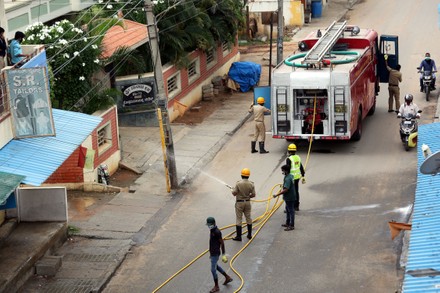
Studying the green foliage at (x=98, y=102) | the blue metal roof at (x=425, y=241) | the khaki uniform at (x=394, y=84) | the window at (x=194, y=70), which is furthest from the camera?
the window at (x=194, y=70)

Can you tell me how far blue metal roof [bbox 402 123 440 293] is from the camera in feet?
42.5

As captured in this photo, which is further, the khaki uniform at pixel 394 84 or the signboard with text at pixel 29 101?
the khaki uniform at pixel 394 84

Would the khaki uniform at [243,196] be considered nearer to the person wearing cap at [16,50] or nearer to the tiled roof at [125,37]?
the person wearing cap at [16,50]

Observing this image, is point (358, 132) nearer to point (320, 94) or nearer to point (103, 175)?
point (320, 94)

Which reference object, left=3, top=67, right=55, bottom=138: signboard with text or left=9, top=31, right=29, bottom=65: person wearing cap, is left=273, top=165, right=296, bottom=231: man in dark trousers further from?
left=9, top=31, right=29, bottom=65: person wearing cap

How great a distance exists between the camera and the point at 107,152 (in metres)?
26.0

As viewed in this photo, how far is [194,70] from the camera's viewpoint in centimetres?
3472

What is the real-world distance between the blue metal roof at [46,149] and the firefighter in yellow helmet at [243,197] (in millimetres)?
3573

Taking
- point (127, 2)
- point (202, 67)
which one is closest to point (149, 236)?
point (127, 2)

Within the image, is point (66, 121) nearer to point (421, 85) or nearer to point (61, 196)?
point (61, 196)

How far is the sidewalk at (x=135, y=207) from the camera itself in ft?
63.3

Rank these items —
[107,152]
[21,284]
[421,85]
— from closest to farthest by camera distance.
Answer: [21,284], [107,152], [421,85]

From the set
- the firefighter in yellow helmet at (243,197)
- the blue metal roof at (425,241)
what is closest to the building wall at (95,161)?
the firefighter in yellow helmet at (243,197)

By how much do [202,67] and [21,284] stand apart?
17.7m
